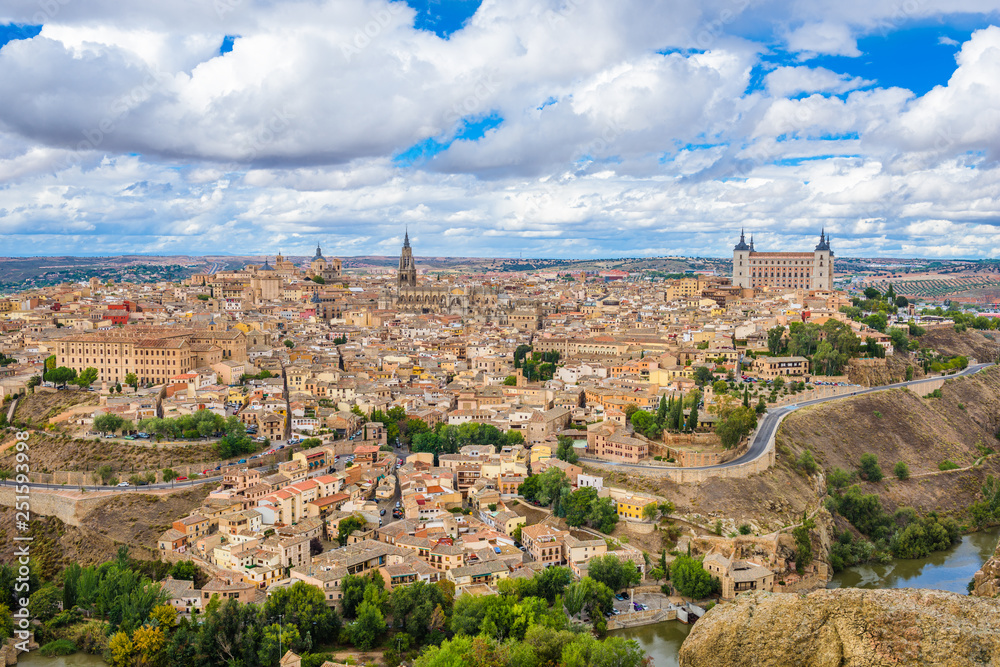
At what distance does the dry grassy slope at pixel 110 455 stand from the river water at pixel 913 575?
16175mm

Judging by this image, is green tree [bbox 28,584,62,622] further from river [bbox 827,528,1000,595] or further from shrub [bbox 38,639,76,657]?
river [bbox 827,528,1000,595]

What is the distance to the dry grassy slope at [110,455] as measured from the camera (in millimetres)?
27234

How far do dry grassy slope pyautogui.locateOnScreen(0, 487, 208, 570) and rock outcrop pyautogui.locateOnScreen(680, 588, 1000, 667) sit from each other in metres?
21.9

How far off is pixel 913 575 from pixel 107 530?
81.3ft

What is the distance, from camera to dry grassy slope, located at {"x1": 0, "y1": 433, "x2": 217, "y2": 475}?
27.2 m

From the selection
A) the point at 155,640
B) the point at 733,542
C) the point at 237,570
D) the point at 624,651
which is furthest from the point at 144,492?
the point at 733,542

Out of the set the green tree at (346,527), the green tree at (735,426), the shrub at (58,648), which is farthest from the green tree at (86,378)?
the green tree at (735,426)

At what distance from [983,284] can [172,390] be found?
98.2m

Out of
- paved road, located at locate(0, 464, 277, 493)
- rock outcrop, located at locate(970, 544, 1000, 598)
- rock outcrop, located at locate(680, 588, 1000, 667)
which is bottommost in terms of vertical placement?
paved road, located at locate(0, 464, 277, 493)

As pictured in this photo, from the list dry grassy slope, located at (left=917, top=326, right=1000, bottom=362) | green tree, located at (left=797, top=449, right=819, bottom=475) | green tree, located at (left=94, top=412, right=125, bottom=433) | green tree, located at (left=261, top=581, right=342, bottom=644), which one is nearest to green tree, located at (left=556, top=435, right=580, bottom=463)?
green tree, located at (left=797, top=449, right=819, bottom=475)

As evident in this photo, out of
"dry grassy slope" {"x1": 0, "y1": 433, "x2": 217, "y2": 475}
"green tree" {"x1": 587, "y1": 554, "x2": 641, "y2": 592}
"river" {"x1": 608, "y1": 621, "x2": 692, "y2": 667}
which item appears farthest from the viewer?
"dry grassy slope" {"x1": 0, "y1": 433, "x2": 217, "y2": 475}

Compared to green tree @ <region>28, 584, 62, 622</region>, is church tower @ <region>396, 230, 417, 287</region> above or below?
above

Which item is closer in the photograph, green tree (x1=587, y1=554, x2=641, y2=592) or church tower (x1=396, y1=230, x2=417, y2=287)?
green tree (x1=587, y1=554, x2=641, y2=592)

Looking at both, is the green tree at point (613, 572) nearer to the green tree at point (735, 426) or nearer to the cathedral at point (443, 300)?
the green tree at point (735, 426)
